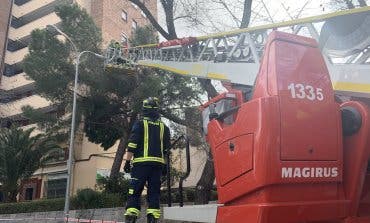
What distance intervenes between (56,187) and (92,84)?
18585 mm

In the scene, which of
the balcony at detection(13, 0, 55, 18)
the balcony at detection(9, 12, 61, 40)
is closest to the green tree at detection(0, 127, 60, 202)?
the balcony at detection(9, 12, 61, 40)

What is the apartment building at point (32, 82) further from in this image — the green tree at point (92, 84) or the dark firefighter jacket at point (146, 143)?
the dark firefighter jacket at point (146, 143)

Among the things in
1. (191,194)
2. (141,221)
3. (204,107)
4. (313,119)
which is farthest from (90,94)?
(313,119)

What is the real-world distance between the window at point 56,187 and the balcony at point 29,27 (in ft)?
43.5

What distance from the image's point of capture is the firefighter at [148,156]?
5.86 meters

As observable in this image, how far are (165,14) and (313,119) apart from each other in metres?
13.1

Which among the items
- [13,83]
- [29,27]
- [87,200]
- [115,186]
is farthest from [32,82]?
[29,27]

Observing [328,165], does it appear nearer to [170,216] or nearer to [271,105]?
[271,105]

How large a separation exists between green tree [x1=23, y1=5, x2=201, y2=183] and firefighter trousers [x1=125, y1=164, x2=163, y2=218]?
14.8 meters

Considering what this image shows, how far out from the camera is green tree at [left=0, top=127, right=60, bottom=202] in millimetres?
24891

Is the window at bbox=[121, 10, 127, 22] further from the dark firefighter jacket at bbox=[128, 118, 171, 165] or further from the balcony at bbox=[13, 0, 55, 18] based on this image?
the dark firefighter jacket at bbox=[128, 118, 171, 165]

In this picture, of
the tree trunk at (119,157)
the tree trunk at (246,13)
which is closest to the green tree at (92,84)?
the tree trunk at (119,157)

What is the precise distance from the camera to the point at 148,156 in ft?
19.4

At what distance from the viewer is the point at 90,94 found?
21.9 meters
